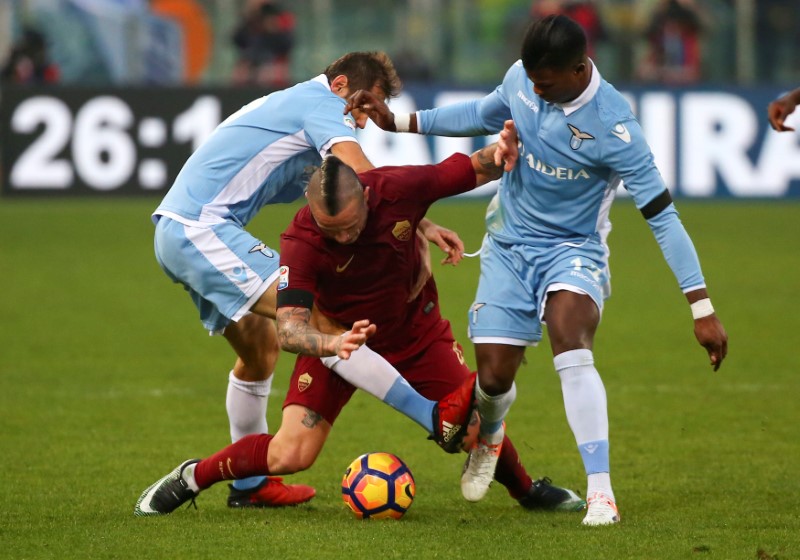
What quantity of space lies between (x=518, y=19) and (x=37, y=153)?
7696mm

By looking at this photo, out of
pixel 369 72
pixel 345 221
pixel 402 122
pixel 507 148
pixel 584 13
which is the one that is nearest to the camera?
pixel 345 221

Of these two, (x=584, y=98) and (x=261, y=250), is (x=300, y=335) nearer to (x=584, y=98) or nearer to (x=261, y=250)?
(x=261, y=250)

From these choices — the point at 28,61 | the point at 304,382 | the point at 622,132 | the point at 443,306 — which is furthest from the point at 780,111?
the point at 28,61

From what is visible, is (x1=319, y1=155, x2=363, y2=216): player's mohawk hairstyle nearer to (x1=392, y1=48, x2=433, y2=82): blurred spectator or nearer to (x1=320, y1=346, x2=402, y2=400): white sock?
(x1=320, y1=346, x2=402, y2=400): white sock

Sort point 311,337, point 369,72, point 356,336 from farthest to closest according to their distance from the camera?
1. point 369,72
2. point 311,337
3. point 356,336

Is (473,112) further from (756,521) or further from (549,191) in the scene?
(756,521)

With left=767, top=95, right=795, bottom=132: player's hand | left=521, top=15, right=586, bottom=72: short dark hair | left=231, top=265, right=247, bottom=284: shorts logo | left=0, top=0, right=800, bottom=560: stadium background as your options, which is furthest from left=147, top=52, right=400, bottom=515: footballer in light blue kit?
left=767, top=95, right=795, bottom=132: player's hand

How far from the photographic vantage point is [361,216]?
5430 mm

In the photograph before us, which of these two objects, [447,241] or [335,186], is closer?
[335,186]

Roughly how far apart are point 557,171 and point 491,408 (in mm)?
1068

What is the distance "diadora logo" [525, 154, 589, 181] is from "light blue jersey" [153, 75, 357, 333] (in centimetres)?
81

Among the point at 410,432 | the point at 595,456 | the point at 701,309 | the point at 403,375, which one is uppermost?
the point at 701,309

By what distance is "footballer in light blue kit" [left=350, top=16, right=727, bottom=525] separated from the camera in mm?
5594

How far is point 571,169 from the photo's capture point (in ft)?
19.3
